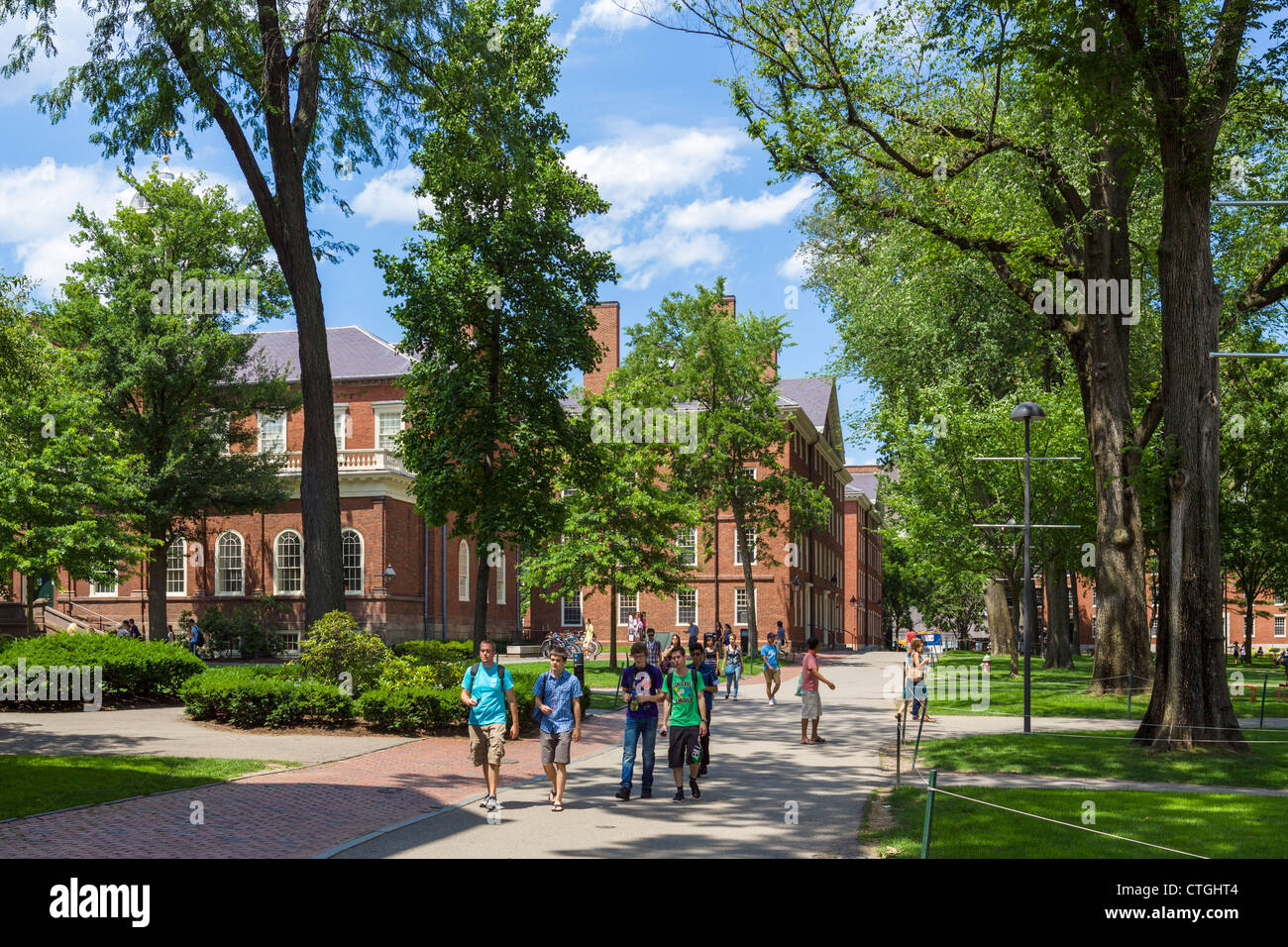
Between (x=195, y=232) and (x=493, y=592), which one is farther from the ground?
(x=195, y=232)

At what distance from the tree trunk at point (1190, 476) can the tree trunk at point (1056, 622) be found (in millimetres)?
25083

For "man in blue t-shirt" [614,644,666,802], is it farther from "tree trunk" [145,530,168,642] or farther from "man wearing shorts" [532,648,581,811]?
"tree trunk" [145,530,168,642]

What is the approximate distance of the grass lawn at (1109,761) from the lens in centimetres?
1466

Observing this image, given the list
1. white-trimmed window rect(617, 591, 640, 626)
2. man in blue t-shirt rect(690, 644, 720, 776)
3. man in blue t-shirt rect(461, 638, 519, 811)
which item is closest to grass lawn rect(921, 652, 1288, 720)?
man in blue t-shirt rect(690, 644, 720, 776)

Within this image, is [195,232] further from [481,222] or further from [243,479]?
[481,222]

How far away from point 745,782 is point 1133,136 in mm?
11623

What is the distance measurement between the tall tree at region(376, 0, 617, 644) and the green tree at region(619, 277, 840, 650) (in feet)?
61.4

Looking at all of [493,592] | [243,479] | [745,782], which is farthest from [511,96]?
[493,592]

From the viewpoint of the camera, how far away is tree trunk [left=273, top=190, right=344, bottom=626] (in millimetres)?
20109

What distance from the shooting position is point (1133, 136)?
17734 millimetres

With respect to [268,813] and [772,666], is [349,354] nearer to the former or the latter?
[772,666]

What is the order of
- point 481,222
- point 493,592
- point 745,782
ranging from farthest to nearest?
point 493,592, point 481,222, point 745,782

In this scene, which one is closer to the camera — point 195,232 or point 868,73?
point 868,73
